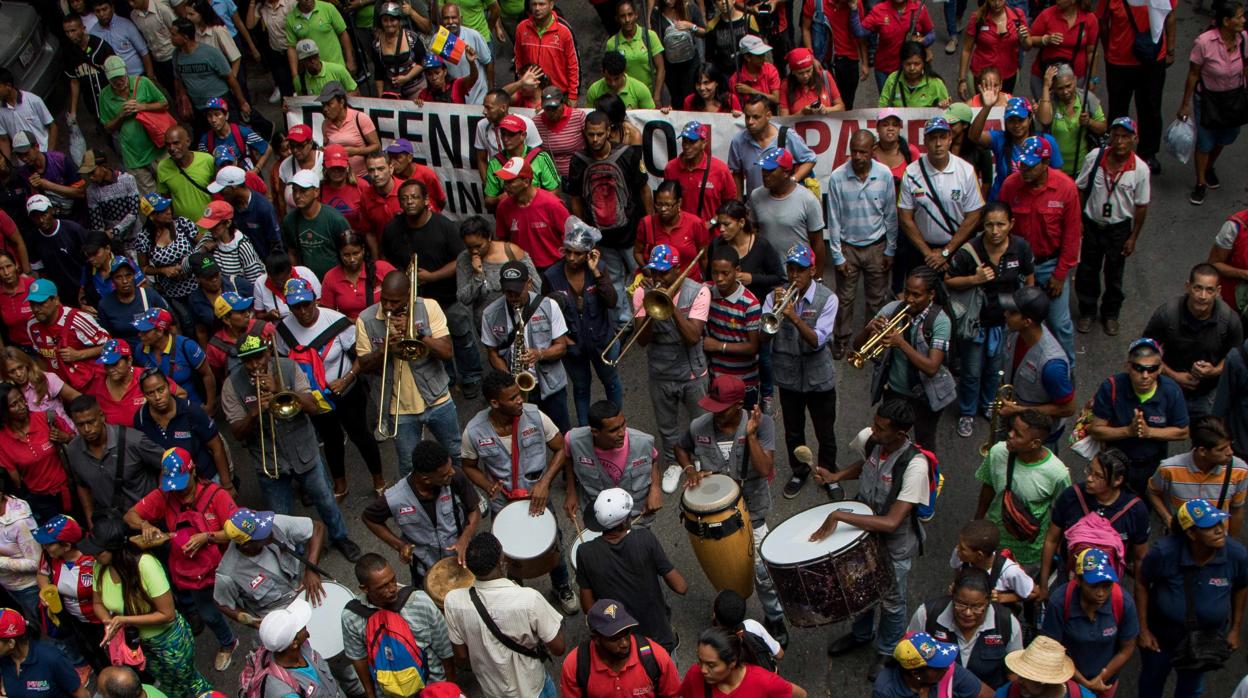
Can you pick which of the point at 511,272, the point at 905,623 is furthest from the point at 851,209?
the point at 905,623

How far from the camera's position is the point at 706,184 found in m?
11.2

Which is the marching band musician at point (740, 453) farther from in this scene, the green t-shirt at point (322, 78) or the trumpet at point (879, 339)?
the green t-shirt at point (322, 78)

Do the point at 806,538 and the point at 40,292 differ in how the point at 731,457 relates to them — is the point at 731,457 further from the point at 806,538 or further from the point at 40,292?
the point at 40,292

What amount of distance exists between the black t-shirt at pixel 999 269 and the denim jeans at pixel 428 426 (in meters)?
3.92

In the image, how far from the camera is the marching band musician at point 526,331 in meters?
9.81

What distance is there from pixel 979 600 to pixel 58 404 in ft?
23.6

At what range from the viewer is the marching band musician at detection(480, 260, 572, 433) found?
32.2 feet

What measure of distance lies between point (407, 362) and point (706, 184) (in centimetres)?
303

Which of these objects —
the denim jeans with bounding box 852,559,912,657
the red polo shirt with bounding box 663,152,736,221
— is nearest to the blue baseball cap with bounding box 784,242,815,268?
the red polo shirt with bounding box 663,152,736,221

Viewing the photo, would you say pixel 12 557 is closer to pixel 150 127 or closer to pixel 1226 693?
pixel 150 127

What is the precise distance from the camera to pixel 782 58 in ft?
47.0

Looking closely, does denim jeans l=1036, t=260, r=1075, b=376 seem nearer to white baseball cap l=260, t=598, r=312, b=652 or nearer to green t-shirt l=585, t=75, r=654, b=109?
A: green t-shirt l=585, t=75, r=654, b=109

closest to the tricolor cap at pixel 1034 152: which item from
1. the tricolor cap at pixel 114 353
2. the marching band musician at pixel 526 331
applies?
the marching band musician at pixel 526 331

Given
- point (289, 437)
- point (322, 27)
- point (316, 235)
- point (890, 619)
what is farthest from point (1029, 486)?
point (322, 27)
